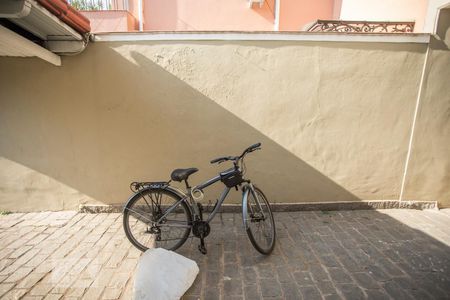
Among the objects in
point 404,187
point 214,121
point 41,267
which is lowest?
point 41,267

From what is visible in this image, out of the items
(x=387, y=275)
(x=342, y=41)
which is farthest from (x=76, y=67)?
(x=387, y=275)

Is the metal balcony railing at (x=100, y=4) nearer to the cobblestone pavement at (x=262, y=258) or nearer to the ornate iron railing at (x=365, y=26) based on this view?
the ornate iron railing at (x=365, y=26)

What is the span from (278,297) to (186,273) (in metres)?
1.00

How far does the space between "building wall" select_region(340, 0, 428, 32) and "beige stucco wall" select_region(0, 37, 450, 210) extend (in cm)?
88

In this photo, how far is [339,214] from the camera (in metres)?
4.34

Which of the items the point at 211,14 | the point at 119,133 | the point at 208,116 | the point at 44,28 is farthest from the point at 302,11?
the point at 44,28

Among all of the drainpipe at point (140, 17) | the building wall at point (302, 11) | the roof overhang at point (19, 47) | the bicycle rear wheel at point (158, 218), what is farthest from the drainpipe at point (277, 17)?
the bicycle rear wheel at point (158, 218)

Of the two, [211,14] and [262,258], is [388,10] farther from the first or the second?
[262,258]

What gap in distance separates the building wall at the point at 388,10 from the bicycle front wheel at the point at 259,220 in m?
4.08

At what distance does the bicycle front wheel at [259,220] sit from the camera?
313 cm

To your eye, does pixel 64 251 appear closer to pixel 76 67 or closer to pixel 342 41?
pixel 76 67

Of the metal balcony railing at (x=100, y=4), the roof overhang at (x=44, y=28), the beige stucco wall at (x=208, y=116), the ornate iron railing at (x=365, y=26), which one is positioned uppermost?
the metal balcony railing at (x=100, y=4)

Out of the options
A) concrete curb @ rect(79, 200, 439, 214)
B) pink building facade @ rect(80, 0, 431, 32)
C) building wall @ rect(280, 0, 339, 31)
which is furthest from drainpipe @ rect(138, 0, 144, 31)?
concrete curb @ rect(79, 200, 439, 214)

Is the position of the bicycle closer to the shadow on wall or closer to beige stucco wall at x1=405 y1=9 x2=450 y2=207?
the shadow on wall
